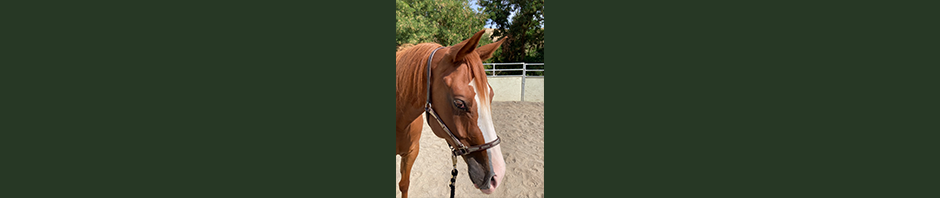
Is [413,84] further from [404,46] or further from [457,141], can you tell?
[404,46]

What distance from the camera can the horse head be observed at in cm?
155

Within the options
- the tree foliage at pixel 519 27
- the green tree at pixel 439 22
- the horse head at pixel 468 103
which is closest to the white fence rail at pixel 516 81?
the tree foliage at pixel 519 27

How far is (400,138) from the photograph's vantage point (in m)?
2.13

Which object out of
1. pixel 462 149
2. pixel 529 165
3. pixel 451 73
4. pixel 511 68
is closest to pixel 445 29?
pixel 511 68

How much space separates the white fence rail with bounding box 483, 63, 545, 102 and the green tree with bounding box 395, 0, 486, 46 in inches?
12.3

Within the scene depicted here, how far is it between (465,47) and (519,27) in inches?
27.9

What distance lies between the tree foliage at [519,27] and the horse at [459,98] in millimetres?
328

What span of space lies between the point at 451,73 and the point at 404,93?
38 centimetres

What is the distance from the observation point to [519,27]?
6.86 ft

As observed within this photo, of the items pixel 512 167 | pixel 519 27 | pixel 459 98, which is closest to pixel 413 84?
pixel 459 98

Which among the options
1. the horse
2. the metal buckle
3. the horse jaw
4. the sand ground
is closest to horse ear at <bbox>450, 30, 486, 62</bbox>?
the horse

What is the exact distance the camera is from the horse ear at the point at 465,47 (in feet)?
4.91

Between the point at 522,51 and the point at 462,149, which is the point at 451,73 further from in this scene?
the point at 522,51

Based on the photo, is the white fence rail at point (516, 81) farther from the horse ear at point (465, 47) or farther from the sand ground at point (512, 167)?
the horse ear at point (465, 47)
